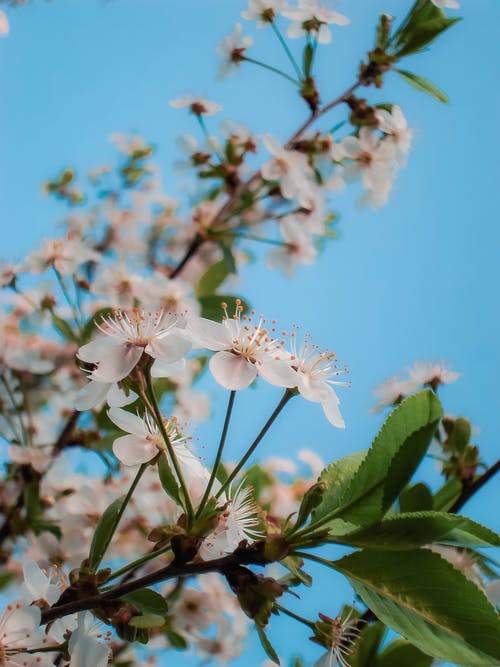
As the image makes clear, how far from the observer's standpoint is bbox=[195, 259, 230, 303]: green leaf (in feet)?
5.21

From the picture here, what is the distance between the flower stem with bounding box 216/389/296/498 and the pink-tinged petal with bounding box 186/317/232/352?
80mm

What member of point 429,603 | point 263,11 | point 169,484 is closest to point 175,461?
point 169,484

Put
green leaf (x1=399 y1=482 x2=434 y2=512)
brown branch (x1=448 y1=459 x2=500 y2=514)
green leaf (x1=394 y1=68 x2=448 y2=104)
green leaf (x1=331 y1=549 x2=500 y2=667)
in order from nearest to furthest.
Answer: green leaf (x1=331 y1=549 x2=500 y2=667), green leaf (x1=399 y1=482 x2=434 y2=512), brown branch (x1=448 y1=459 x2=500 y2=514), green leaf (x1=394 y1=68 x2=448 y2=104)

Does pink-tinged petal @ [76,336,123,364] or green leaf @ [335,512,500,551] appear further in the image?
pink-tinged petal @ [76,336,123,364]

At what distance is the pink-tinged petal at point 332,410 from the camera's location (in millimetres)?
749

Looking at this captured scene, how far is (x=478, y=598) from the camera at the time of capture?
2.00 feet

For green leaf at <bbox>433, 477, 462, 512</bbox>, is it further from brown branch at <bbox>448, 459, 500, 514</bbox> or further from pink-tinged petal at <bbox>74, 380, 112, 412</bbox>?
pink-tinged petal at <bbox>74, 380, 112, 412</bbox>

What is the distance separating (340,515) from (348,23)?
1264 mm

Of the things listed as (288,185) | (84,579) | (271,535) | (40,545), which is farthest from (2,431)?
(271,535)

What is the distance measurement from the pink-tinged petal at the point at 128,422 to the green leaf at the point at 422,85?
1.04 meters

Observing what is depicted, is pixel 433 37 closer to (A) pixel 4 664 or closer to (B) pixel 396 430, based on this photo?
(B) pixel 396 430

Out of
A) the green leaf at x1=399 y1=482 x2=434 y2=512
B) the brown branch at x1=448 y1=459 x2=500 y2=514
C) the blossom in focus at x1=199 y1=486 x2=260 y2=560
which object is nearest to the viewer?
the blossom in focus at x1=199 y1=486 x2=260 y2=560

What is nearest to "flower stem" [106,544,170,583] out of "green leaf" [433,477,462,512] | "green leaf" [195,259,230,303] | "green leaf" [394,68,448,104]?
"green leaf" [433,477,462,512]

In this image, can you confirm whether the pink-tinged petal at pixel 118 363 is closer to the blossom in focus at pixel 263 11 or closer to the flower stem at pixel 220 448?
the flower stem at pixel 220 448
